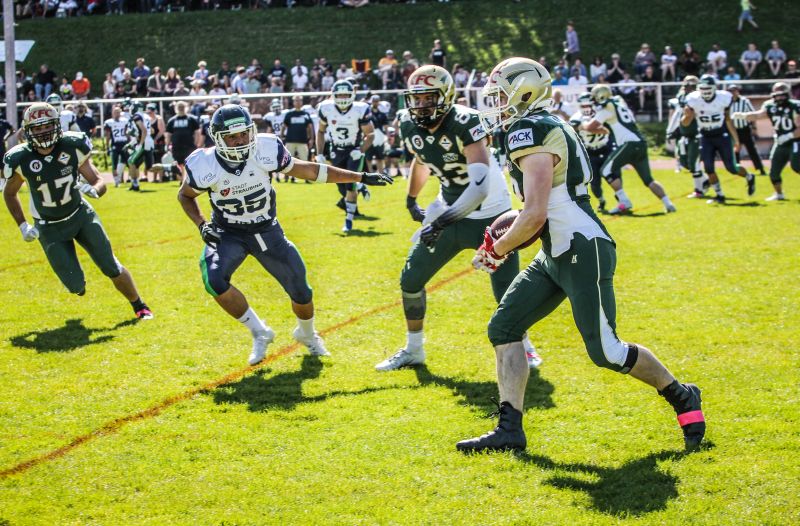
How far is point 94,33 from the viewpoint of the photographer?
33562 mm

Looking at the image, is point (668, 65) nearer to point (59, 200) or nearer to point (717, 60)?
point (717, 60)

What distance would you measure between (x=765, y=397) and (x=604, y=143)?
28.9ft

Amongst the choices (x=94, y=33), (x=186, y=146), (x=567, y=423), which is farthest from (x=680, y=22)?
(x=567, y=423)

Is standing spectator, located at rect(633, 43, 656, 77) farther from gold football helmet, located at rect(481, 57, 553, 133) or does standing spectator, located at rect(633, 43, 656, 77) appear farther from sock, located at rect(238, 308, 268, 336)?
gold football helmet, located at rect(481, 57, 553, 133)

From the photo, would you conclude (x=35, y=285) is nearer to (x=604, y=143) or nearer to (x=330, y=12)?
(x=604, y=143)

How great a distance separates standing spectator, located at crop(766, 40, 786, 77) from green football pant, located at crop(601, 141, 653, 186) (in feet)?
46.8

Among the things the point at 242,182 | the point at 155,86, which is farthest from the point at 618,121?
the point at 155,86

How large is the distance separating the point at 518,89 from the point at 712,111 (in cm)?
1050

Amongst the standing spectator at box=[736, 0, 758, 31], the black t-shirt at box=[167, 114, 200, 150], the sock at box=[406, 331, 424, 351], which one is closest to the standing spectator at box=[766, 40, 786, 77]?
the standing spectator at box=[736, 0, 758, 31]

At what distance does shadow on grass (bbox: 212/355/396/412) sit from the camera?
5609 mm

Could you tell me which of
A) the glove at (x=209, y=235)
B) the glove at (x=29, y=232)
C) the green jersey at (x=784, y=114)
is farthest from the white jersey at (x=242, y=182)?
the green jersey at (x=784, y=114)

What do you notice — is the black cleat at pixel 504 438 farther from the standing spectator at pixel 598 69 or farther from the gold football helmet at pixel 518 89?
the standing spectator at pixel 598 69

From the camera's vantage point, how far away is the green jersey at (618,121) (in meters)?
13.4

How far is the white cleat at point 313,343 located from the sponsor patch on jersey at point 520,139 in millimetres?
2784
